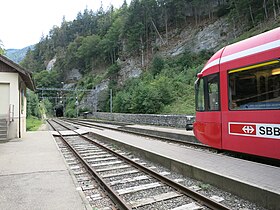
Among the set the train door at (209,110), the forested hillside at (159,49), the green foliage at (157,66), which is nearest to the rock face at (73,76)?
the forested hillside at (159,49)

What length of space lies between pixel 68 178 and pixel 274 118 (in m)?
5.33

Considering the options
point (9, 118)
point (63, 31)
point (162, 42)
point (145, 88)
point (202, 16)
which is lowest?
point (9, 118)

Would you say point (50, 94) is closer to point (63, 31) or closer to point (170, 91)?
point (63, 31)

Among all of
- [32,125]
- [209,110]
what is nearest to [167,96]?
[32,125]

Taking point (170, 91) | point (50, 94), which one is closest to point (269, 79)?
point (170, 91)

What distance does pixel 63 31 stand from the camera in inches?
5669

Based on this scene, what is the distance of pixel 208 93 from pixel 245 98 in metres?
1.66

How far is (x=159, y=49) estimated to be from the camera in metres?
60.6

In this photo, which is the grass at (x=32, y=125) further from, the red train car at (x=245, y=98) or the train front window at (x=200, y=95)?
the red train car at (x=245, y=98)

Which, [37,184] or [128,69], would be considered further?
[128,69]

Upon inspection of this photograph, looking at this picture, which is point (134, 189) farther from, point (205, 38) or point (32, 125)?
point (205, 38)

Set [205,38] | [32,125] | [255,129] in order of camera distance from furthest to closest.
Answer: [205,38] → [32,125] → [255,129]

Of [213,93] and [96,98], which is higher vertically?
[96,98]

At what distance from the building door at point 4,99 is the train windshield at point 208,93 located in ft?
37.5
